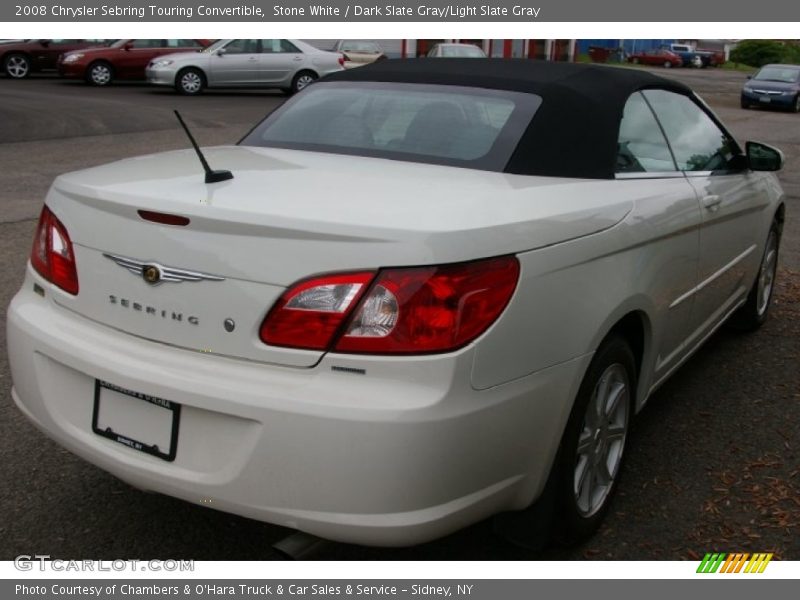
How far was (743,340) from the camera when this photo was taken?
5336 millimetres

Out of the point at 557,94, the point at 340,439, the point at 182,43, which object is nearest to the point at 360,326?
the point at 340,439

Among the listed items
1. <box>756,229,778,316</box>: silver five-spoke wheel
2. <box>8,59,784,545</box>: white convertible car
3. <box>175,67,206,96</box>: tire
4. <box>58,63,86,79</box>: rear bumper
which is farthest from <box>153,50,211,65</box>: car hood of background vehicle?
<box>8,59,784,545</box>: white convertible car

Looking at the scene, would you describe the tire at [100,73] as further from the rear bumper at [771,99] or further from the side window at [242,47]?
the rear bumper at [771,99]

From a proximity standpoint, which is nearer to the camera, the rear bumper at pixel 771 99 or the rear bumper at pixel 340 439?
the rear bumper at pixel 340 439

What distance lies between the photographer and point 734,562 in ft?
9.73

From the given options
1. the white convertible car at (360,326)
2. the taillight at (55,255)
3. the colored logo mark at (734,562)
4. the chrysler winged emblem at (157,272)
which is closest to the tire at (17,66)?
the white convertible car at (360,326)

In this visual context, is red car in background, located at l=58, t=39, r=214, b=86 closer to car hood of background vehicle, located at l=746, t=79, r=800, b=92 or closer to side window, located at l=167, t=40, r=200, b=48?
side window, located at l=167, t=40, r=200, b=48

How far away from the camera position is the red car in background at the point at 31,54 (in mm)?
24766

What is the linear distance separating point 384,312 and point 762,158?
3.05m

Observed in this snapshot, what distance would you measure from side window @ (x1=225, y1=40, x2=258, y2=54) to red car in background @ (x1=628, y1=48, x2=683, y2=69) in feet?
152

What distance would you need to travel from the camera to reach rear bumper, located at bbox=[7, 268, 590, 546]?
90.1 inches

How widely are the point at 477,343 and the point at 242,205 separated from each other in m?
0.74

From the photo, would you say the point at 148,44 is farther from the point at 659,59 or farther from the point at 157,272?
the point at 659,59

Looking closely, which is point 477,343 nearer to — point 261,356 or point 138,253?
point 261,356
